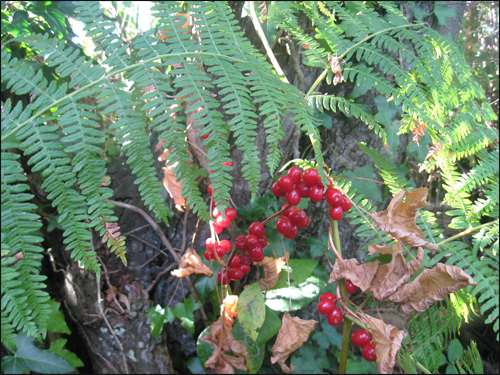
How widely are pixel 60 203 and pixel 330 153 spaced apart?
1309 millimetres

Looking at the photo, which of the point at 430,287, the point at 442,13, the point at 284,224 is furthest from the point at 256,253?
the point at 442,13

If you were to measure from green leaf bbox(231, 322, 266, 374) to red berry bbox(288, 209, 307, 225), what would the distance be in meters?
0.50

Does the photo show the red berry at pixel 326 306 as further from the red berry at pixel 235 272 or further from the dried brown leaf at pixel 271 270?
the red berry at pixel 235 272

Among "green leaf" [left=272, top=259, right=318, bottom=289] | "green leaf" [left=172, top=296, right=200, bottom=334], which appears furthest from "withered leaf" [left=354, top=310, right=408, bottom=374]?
"green leaf" [left=172, top=296, right=200, bottom=334]

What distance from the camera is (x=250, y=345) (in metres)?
1.26

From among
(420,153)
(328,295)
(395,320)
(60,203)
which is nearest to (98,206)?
(60,203)

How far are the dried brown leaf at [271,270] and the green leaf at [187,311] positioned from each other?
43cm

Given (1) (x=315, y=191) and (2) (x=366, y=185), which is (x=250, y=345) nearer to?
(1) (x=315, y=191)

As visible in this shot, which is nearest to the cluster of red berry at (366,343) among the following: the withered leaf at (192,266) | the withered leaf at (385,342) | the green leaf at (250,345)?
the withered leaf at (385,342)

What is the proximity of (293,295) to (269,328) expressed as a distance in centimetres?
17

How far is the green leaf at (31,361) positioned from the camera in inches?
51.8

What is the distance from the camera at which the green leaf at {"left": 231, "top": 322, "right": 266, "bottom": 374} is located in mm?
1261

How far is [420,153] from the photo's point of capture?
1.73 meters

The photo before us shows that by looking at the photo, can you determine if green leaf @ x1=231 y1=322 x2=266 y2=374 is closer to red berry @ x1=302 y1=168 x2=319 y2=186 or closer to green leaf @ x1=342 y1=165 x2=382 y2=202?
red berry @ x1=302 y1=168 x2=319 y2=186
